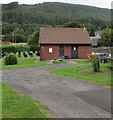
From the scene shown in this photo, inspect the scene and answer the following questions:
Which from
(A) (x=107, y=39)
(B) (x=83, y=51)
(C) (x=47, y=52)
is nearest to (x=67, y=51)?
(B) (x=83, y=51)

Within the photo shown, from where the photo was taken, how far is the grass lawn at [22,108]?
19.3ft

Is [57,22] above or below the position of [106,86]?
above

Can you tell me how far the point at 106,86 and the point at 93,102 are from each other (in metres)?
2.88

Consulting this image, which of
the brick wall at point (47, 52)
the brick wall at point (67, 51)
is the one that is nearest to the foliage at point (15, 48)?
the brick wall at point (47, 52)

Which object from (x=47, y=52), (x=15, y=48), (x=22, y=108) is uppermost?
(x=15, y=48)

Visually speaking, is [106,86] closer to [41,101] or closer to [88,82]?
[88,82]

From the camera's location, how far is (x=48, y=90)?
9.25 meters

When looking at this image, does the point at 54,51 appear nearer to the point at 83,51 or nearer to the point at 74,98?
the point at 83,51

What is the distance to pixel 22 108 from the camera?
6.49 m

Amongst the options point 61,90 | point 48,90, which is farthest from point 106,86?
point 48,90

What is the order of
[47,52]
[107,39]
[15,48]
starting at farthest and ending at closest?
[107,39], [15,48], [47,52]

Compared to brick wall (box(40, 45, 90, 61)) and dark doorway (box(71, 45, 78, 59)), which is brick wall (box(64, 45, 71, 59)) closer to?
brick wall (box(40, 45, 90, 61))

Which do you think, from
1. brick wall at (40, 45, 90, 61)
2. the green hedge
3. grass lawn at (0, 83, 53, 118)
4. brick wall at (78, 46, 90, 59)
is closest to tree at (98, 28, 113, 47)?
the green hedge

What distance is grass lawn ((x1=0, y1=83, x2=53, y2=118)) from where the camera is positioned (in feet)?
19.3
